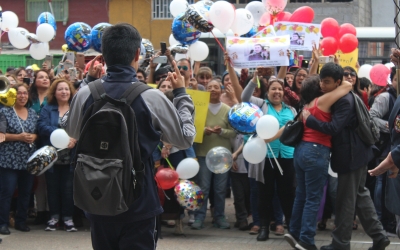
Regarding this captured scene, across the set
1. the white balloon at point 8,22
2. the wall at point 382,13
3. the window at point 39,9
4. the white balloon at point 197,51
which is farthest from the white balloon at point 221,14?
the window at point 39,9

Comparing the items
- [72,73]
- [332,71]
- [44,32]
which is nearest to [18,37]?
[44,32]

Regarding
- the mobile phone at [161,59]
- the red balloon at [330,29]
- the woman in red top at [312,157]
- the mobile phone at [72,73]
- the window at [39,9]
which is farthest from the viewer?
the window at [39,9]

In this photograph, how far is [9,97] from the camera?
26.8 feet

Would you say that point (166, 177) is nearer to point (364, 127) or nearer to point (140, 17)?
point (364, 127)

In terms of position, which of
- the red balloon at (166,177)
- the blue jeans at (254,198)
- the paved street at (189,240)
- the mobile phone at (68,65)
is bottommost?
the paved street at (189,240)

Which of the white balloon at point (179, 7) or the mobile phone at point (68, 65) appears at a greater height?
the white balloon at point (179, 7)

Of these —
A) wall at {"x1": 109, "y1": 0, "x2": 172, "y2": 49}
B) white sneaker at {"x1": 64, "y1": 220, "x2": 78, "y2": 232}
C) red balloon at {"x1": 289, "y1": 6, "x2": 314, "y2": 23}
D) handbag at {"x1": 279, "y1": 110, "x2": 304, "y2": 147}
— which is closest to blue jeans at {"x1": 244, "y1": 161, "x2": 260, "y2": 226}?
handbag at {"x1": 279, "y1": 110, "x2": 304, "y2": 147}

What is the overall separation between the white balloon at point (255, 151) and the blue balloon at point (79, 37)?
3057 millimetres

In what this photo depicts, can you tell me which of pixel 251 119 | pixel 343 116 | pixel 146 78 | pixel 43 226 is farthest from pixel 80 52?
pixel 343 116

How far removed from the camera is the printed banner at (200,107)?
8320 millimetres

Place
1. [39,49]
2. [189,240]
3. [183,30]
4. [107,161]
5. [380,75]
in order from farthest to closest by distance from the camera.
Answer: [39,49] < [380,75] < [183,30] < [189,240] < [107,161]

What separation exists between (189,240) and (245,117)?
1704 mm

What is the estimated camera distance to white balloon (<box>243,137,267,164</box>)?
24.9 feet

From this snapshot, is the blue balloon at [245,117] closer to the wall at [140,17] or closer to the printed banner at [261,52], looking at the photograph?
the printed banner at [261,52]
